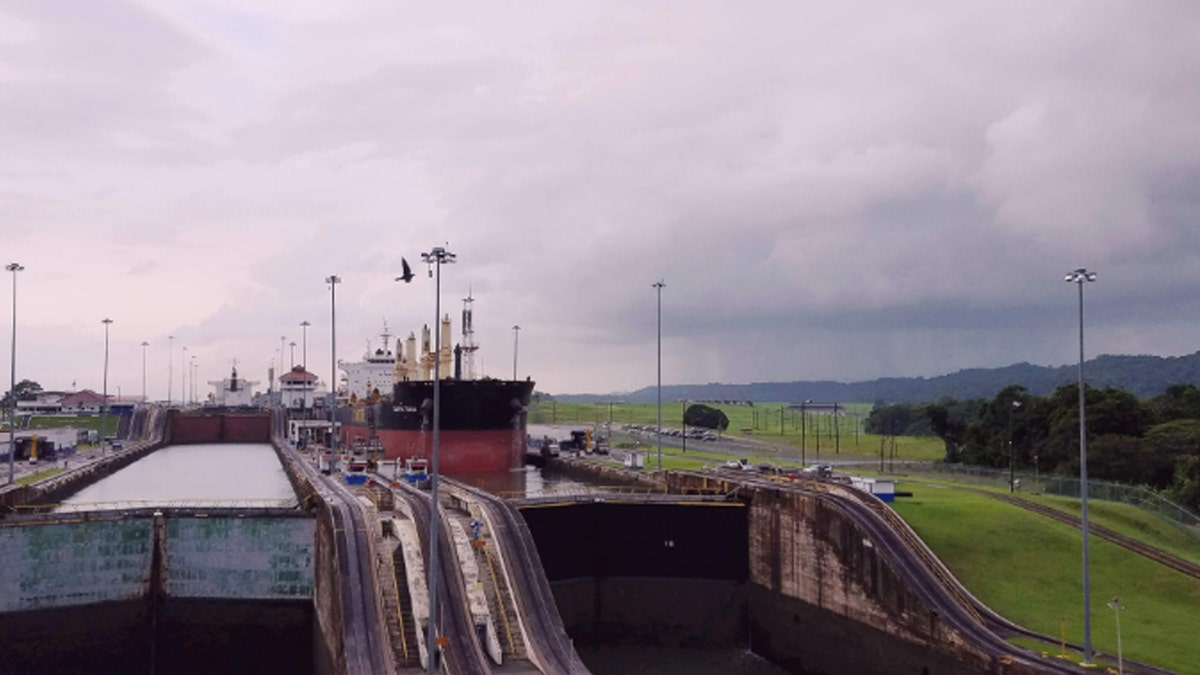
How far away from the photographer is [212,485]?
220 ft

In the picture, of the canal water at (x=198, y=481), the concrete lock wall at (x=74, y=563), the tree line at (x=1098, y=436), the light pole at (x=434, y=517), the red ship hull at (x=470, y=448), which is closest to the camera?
the light pole at (x=434, y=517)

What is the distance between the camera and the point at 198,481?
70562 millimetres

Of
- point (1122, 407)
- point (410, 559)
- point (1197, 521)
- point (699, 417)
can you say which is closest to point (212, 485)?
point (410, 559)

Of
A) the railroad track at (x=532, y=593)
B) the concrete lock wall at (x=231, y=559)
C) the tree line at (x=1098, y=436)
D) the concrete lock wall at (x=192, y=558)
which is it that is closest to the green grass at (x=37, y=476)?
the concrete lock wall at (x=192, y=558)

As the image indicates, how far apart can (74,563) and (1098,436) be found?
6310 centimetres

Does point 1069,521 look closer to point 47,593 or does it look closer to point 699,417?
point 47,593

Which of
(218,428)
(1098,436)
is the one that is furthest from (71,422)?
(1098,436)

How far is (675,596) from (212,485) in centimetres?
3873

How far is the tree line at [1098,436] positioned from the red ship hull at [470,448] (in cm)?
3344

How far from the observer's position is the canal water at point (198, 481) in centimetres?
Answer: 5600

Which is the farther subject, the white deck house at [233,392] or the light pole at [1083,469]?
the white deck house at [233,392]

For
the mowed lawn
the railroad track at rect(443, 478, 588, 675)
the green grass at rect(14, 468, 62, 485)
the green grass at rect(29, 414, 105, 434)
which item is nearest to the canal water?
the green grass at rect(14, 468, 62, 485)

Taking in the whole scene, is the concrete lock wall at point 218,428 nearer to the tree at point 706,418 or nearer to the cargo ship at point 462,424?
the cargo ship at point 462,424

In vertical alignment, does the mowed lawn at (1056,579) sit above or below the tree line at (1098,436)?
below
